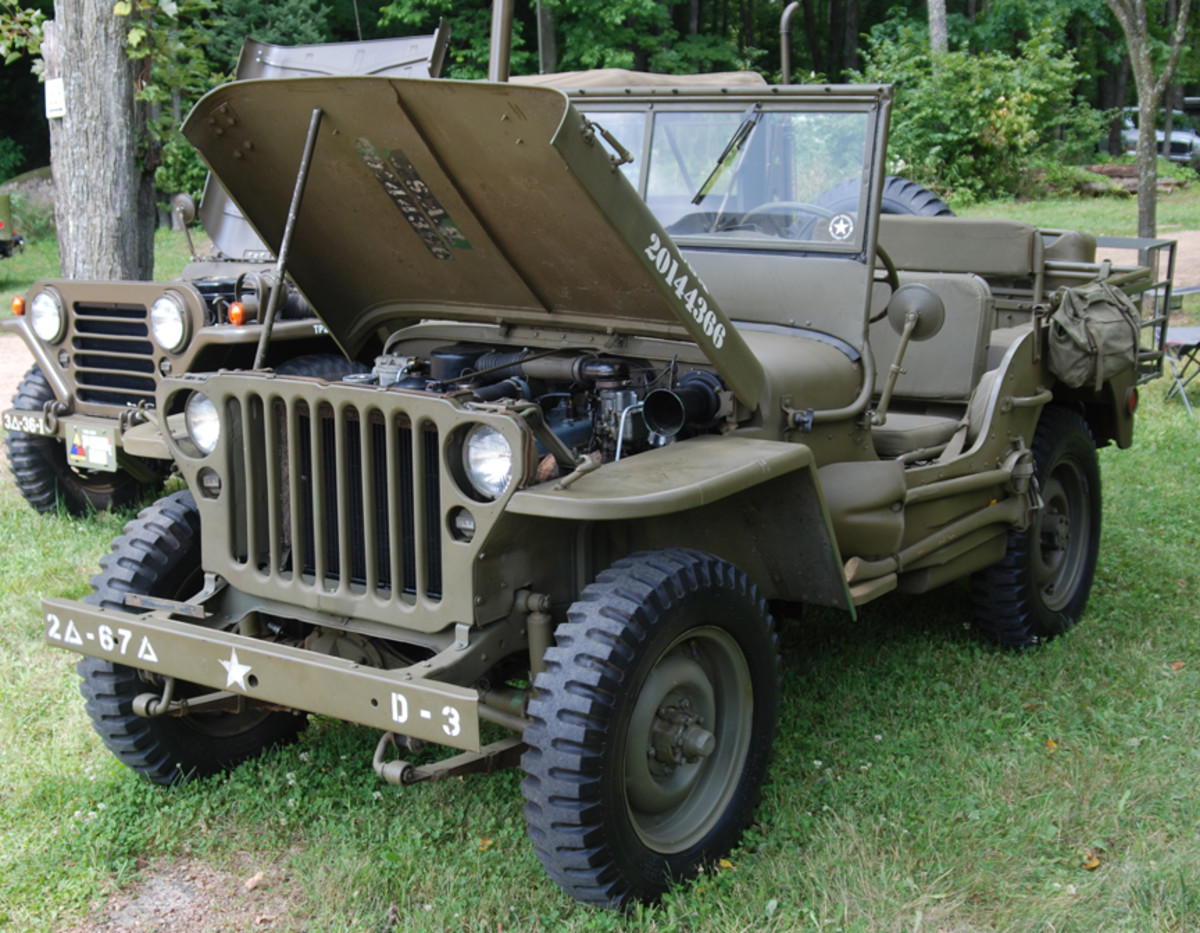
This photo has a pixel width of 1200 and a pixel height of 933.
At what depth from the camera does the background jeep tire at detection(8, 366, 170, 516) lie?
6734 millimetres

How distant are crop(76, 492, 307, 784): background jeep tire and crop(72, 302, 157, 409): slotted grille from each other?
262 cm

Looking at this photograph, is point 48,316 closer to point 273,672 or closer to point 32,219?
point 273,672

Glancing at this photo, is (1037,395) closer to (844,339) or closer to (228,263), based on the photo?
(844,339)

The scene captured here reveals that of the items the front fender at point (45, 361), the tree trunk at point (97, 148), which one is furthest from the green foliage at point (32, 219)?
the front fender at point (45, 361)

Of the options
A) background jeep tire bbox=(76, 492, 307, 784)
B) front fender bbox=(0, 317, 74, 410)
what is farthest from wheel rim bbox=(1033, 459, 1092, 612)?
front fender bbox=(0, 317, 74, 410)

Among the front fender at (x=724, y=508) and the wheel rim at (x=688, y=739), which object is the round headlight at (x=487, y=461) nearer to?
the front fender at (x=724, y=508)

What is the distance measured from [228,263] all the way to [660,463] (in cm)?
477

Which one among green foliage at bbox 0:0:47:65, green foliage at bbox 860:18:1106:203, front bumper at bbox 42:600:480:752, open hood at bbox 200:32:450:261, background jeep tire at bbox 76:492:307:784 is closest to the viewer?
front bumper at bbox 42:600:480:752

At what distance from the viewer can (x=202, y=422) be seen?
3502 mm

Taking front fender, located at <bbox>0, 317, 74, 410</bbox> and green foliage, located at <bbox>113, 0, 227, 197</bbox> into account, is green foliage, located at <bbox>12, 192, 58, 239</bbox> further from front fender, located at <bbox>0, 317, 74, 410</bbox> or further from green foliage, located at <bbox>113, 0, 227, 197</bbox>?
front fender, located at <bbox>0, 317, 74, 410</bbox>

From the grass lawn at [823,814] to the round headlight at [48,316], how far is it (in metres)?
1.85

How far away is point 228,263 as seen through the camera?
23.8 ft

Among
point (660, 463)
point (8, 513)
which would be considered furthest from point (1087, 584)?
point (8, 513)

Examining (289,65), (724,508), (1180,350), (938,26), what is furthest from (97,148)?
(938,26)
